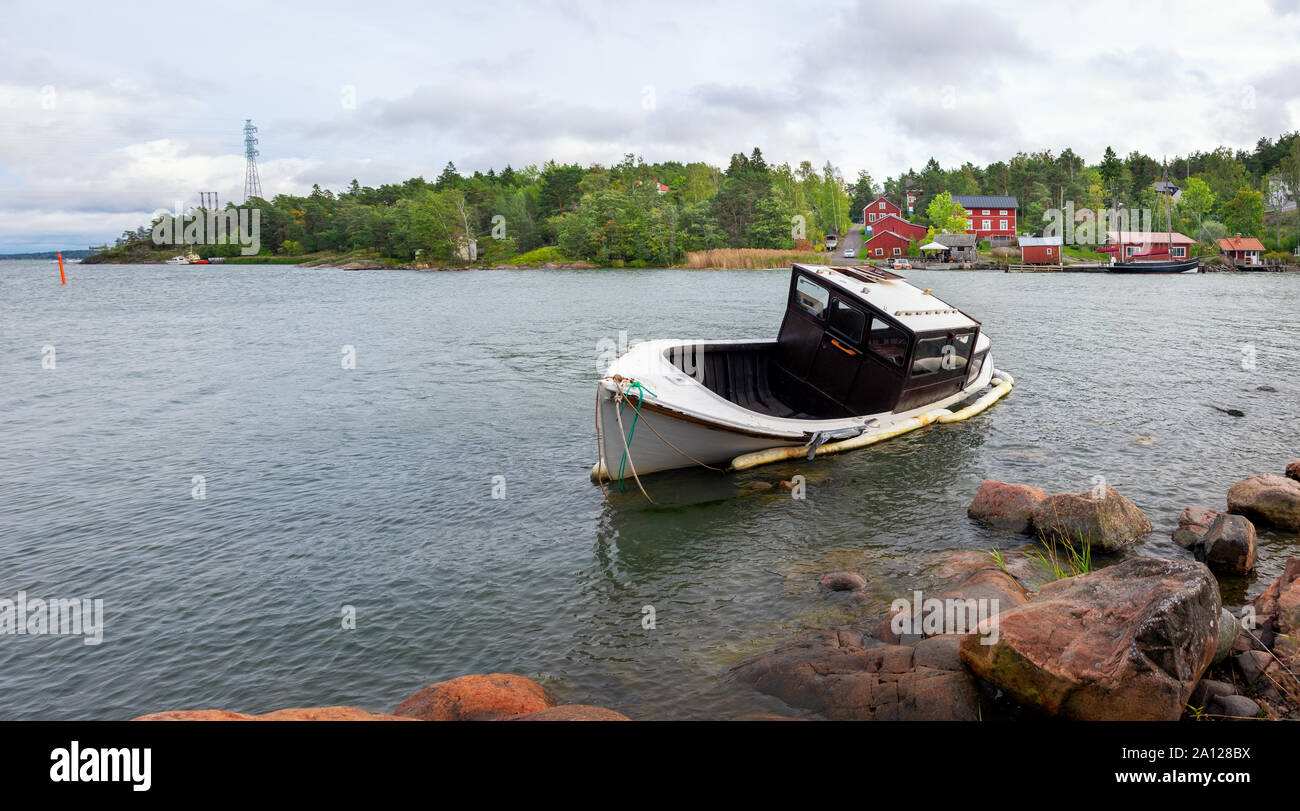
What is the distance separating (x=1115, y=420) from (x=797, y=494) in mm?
12667

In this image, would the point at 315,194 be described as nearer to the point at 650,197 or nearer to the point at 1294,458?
the point at 650,197

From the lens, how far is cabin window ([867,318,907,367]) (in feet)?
60.3

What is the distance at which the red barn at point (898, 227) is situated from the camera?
119812 millimetres

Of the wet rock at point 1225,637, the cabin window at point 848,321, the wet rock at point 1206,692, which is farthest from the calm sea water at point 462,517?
the wet rock at point 1206,692

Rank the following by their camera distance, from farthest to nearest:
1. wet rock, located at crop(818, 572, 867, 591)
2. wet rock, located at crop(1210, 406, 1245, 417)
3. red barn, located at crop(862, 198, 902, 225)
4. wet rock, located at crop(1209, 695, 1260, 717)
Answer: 1. red barn, located at crop(862, 198, 902, 225)
2. wet rock, located at crop(1210, 406, 1245, 417)
3. wet rock, located at crop(818, 572, 867, 591)
4. wet rock, located at crop(1209, 695, 1260, 717)

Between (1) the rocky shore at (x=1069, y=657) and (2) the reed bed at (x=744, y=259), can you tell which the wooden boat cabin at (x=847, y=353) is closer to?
(1) the rocky shore at (x=1069, y=657)

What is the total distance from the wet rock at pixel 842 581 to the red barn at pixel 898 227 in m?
117

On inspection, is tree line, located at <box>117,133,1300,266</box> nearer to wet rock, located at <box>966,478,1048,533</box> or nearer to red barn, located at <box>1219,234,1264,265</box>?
red barn, located at <box>1219,234,1264,265</box>

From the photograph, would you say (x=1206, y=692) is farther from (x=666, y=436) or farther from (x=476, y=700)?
(x=666, y=436)

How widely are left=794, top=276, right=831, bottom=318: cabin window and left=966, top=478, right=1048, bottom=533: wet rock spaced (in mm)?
6846

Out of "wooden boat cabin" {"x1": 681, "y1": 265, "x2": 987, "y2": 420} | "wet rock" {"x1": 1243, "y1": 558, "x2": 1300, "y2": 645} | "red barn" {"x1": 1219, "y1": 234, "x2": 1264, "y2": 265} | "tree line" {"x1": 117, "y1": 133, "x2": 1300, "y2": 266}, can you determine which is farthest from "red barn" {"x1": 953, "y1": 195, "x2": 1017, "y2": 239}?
"wet rock" {"x1": 1243, "y1": 558, "x2": 1300, "y2": 645}
